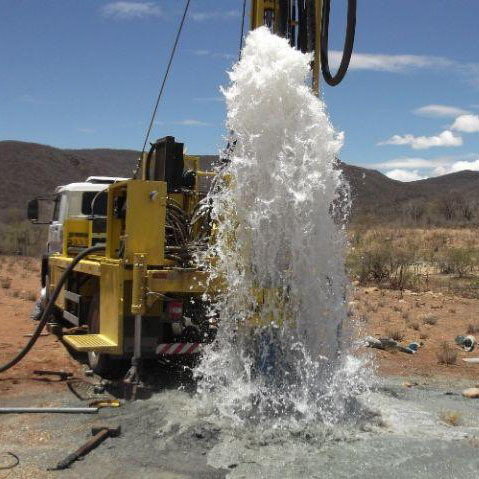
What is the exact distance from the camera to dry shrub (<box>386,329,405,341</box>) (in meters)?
11.4

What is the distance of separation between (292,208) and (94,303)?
10.9 ft

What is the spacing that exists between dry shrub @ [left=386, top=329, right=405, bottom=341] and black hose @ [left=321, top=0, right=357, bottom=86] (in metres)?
5.70

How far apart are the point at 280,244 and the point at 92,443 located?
7.47ft

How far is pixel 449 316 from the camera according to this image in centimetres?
1422

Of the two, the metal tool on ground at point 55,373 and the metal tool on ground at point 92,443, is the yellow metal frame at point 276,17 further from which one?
the metal tool on ground at point 55,373

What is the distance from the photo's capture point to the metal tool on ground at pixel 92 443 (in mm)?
4969

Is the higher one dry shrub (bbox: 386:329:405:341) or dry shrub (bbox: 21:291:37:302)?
dry shrub (bbox: 386:329:405:341)

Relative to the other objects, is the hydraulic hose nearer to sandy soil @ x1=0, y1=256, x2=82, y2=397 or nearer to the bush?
sandy soil @ x1=0, y1=256, x2=82, y2=397

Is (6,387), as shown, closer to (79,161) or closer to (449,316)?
(449,316)

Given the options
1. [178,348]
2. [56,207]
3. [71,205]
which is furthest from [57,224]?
[178,348]

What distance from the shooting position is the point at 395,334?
11.5 meters

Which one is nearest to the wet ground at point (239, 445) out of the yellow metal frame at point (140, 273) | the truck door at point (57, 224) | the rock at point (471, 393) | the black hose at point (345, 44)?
the yellow metal frame at point (140, 273)

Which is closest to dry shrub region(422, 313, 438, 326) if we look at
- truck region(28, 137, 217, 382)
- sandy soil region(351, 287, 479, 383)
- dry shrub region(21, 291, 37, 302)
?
sandy soil region(351, 287, 479, 383)

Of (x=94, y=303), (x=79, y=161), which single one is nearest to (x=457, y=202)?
(x=79, y=161)
